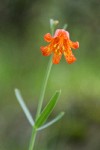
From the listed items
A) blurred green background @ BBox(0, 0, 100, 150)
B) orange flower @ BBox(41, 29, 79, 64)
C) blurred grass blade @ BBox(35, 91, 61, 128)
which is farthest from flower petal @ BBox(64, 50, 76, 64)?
blurred green background @ BBox(0, 0, 100, 150)

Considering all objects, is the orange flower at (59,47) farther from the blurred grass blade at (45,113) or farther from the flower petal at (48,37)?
the blurred grass blade at (45,113)

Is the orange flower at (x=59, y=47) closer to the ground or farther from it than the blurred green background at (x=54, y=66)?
farther from it

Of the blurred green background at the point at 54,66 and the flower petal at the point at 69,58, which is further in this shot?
the blurred green background at the point at 54,66

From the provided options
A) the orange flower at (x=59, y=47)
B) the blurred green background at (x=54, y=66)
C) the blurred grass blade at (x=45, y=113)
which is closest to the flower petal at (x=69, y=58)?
the orange flower at (x=59, y=47)

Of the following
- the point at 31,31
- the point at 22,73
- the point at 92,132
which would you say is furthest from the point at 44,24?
the point at 92,132

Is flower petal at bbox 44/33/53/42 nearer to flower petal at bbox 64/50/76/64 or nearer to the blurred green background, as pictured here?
flower petal at bbox 64/50/76/64

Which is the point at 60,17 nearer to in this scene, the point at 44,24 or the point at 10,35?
the point at 44,24
